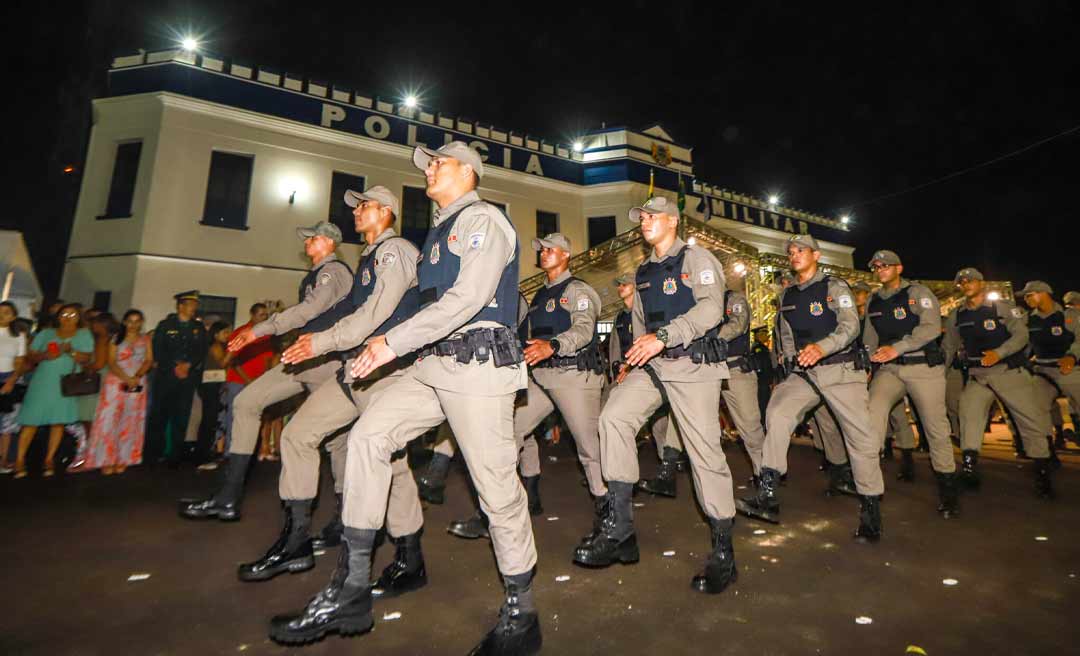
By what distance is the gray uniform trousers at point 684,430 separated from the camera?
3232 mm

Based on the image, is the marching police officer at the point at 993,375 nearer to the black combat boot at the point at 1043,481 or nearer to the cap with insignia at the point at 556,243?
the black combat boot at the point at 1043,481

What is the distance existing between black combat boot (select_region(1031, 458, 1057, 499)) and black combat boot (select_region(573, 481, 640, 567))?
15.7 feet

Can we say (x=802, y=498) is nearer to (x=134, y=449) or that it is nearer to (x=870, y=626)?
(x=870, y=626)

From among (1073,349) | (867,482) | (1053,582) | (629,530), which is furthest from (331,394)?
(1073,349)

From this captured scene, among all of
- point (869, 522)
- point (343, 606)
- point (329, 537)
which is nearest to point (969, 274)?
point (869, 522)

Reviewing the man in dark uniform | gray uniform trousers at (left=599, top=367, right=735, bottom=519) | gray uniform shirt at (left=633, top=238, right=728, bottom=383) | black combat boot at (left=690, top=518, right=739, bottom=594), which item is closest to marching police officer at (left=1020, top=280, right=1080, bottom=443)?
gray uniform shirt at (left=633, top=238, right=728, bottom=383)

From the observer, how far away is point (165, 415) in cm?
682

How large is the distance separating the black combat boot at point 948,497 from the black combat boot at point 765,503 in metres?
1.49

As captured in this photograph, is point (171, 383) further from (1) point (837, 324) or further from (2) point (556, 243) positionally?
(1) point (837, 324)

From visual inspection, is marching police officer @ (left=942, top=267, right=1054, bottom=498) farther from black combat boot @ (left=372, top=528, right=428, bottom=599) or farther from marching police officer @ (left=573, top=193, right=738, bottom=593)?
black combat boot @ (left=372, top=528, right=428, bottom=599)

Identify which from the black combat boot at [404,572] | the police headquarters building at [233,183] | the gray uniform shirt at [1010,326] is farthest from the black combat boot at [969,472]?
the police headquarters building at [233,183]

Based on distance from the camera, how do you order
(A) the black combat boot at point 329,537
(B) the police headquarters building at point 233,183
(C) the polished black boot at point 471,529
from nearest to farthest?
(A) the black combat boot at point 329,537 → (C) the polished black boot at point 471,529 → (B) the police headquarters building at point 233,183

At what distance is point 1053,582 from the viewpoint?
117 inches

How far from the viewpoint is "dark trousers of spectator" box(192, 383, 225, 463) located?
695 centimetres
